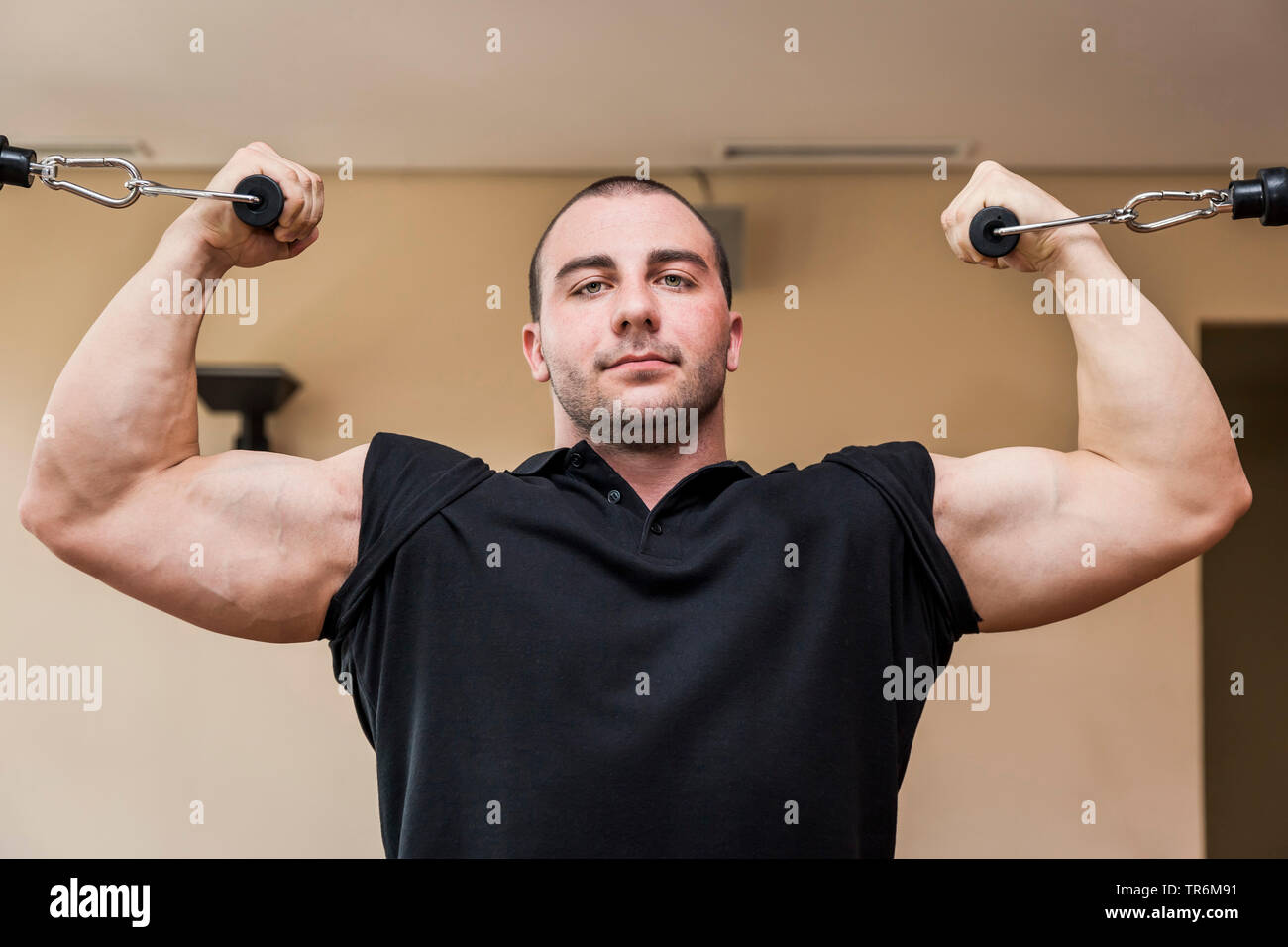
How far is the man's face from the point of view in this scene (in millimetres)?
994

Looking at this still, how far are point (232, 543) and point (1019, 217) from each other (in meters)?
0.67

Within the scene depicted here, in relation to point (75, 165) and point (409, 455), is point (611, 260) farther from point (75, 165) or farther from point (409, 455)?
point (75, 165)

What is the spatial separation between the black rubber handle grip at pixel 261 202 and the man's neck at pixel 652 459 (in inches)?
12.3

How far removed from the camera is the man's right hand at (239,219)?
882 mm

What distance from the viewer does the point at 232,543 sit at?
86 cm

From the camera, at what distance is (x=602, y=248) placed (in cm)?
105

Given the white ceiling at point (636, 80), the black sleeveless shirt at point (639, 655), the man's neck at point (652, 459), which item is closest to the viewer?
the black sleeveless shirt at point (639, 655)

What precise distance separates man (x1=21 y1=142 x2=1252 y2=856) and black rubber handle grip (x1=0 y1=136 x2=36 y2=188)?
0.34 feet

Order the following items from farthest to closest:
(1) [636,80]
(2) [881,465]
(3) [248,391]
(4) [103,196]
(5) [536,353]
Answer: (3) [248,391]
(1) [636,80]
(5) [536,353]
(2) [881,465]
(4) [103,196]

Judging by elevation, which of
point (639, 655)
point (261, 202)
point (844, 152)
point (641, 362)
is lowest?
point (639, 655)

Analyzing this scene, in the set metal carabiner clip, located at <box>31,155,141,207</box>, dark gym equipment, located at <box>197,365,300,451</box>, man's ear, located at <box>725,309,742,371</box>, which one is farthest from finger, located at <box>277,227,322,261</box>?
dark gym equipment, located at <box>197,365,300,451</box>

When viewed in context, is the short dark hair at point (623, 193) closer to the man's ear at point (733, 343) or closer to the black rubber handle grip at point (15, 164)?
the man's ear at point (733, 343)

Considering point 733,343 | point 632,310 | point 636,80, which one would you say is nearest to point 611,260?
point 632,310

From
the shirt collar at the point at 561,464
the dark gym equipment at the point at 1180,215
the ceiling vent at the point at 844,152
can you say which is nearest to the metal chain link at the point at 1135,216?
the dark gym equipment at the point at 1180,215
